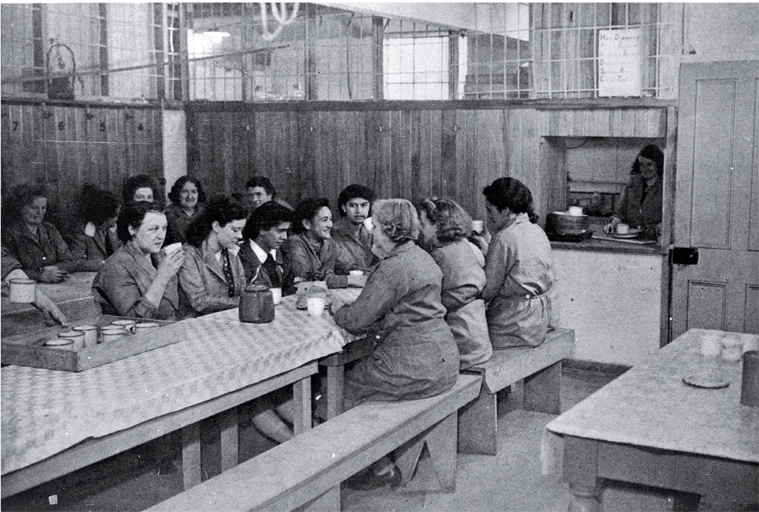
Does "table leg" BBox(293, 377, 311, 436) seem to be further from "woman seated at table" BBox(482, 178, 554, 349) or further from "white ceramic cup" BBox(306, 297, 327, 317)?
"woman seated at table" BBox(482, 178, 554, 349)

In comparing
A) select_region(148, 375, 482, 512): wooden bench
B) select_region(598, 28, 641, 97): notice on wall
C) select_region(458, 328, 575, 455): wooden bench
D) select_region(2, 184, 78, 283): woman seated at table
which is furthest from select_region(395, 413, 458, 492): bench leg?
select_region(598, 28, 641, 97): notice on wall

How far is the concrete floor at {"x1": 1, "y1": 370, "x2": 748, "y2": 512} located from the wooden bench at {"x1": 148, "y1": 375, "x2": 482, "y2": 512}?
Answer: 17 cm

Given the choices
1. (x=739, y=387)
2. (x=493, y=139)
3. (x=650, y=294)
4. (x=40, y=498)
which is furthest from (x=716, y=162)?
(x=40, y=498)

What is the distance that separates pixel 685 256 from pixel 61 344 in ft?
15.0

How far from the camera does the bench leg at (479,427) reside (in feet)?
16.4

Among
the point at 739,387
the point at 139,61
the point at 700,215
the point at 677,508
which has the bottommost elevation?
the point at 677,508

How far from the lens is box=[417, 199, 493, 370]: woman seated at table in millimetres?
4793

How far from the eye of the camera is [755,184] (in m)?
6.10

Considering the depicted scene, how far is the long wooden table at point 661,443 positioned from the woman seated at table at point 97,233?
448cm

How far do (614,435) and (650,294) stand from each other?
391cm

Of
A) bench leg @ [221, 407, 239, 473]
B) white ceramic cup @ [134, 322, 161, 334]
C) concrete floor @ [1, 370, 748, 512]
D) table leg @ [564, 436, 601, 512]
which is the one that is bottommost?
concrete floor @ [1, 370, 748, 512]

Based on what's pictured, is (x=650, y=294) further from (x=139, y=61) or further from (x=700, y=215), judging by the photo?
(x=139, y=61)

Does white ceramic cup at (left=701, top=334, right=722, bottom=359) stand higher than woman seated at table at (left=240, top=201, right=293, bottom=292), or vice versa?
woman seated at table at (left=240, top=201, right=293, bottom=292)

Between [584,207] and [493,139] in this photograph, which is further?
[584,207]
